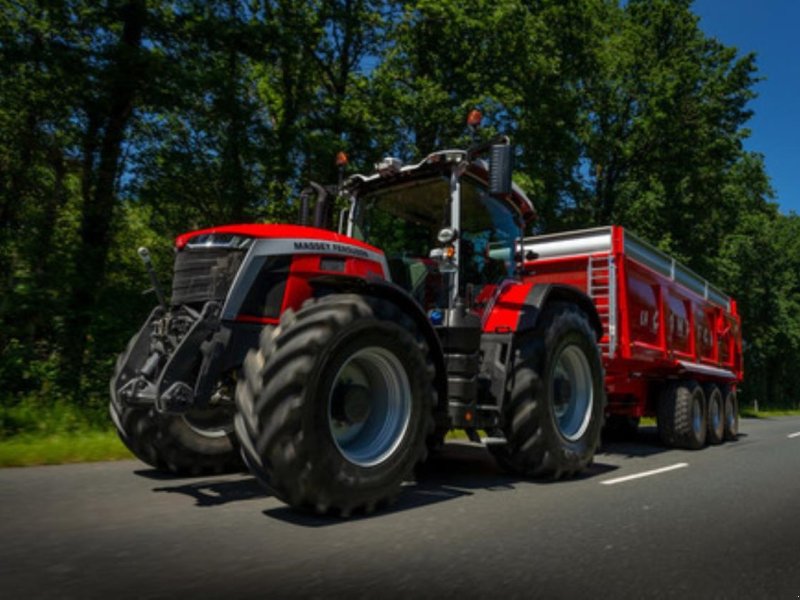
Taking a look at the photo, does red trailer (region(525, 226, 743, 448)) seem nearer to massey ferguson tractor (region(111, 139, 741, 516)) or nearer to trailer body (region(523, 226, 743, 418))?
trailer body (region(523, 226, 743, 418))

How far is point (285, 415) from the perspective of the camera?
3.65 m

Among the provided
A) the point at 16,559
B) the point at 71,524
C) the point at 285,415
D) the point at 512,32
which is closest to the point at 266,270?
the point at 285,415

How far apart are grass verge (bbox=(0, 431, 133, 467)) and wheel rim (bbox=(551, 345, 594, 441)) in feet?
13.0

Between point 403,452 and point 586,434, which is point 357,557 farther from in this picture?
point 586,434

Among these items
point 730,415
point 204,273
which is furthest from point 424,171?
point 730,415

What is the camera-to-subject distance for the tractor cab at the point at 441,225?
5727 millimetres

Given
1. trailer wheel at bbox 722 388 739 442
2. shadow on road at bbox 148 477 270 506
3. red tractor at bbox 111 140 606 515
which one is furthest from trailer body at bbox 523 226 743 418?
shadow on road at bbox 148 477 270 506

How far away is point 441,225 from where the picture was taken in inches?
235

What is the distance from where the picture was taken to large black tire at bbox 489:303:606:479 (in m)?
5.48

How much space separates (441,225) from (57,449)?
396cm

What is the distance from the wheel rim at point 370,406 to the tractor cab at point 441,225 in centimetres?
136

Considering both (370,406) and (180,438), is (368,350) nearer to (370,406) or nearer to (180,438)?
(370,406)

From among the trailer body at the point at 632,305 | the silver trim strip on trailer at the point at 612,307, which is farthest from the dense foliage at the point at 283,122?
the silver trim strip on trailer at the point at 612,307

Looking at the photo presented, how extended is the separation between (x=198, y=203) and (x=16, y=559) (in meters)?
9.72
